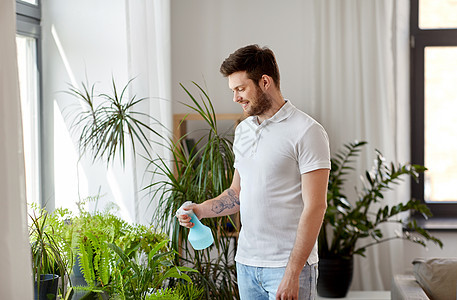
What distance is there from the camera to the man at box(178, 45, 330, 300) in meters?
1.90

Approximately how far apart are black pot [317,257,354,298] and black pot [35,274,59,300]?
2125 millimetres

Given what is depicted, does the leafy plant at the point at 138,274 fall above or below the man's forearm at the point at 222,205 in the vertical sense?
below

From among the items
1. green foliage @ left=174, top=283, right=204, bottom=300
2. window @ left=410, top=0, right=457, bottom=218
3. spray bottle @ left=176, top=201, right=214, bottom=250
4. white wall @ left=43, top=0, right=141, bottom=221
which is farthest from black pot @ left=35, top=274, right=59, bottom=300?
window @ left=410, top=0, right=457, bottom=218

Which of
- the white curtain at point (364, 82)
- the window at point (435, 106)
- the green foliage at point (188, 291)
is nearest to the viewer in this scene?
the green foliage at point (188, 291)

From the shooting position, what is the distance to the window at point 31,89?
302cm

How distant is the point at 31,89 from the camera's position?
3.12 metres

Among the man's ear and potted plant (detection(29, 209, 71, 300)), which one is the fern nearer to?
potted plant (detection(29, 209, 71, 300))

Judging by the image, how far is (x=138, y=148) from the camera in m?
2.93

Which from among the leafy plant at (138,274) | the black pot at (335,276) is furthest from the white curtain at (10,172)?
the black pot at (335,276)

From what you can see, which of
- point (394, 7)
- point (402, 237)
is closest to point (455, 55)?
point (394, 7)

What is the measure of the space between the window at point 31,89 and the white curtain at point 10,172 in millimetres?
1670

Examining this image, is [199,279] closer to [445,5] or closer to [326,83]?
[326,83]

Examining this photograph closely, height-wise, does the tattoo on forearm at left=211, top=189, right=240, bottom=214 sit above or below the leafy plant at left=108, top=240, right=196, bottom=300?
above

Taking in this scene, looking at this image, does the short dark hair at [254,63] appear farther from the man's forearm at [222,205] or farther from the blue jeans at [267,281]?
the blue jeans at [267,281]
